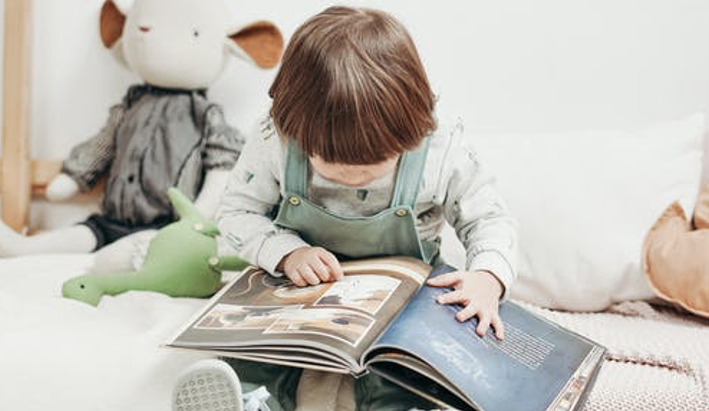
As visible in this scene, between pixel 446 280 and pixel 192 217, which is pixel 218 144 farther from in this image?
pixel 446 280

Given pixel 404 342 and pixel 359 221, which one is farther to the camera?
pixel 359 221

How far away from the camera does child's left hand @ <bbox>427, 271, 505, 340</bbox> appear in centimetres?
68

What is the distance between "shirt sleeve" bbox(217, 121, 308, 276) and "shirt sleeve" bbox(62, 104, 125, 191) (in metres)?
0.44

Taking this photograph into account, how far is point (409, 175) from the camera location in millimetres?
822

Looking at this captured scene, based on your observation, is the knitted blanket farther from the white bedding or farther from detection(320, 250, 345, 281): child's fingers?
the white bedding

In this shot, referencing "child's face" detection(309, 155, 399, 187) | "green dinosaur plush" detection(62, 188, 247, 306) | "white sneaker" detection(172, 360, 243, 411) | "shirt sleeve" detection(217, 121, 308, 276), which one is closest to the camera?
"white sneaker" detection(172, 360, 243, 411)

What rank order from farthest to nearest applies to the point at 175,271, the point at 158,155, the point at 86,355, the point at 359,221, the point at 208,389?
the point at 158,155 < the point at 175,271 < the point at 359,221 < the point at 86,355 < the point at 208,389

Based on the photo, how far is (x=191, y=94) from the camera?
48.3 inches

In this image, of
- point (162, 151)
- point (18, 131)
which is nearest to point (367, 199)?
point (162, 151)

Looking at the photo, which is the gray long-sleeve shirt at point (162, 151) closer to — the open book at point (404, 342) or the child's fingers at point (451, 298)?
the open book at point (404, 342)

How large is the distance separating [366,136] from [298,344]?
19 cm

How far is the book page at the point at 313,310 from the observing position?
623mm

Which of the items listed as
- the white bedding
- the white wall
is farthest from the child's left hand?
the white wall

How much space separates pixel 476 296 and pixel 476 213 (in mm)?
152
